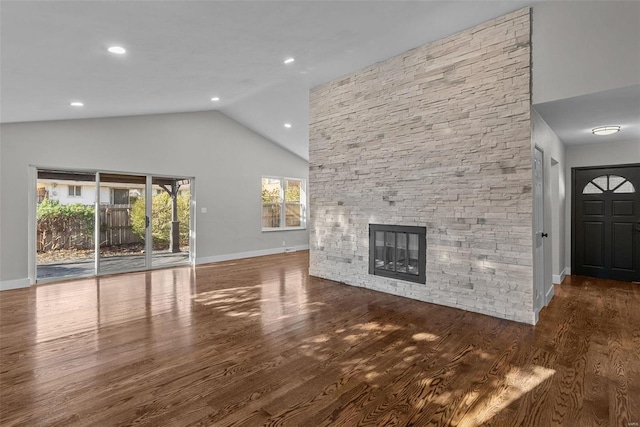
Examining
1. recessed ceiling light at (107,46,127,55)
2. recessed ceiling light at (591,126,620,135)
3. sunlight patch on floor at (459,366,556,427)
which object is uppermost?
recessed ceiling light at (107,46,127,55)

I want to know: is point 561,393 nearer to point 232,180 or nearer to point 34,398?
point 34,398

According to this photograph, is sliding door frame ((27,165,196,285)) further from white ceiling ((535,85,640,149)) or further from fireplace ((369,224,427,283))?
white ceiling ((535,85,640,149))

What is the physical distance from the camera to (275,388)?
229 cm

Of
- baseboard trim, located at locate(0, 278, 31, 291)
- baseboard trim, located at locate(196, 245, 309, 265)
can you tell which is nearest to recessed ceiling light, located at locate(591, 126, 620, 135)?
baseboard trim, located at locate(196, 245, 309, 265)

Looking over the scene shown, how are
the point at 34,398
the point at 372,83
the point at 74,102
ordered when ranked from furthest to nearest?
the point at 372,83, the point at 74,102, the point at 34,398

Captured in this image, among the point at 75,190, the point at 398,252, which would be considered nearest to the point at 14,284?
the point at 75,190

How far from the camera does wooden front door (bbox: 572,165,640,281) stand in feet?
17.3

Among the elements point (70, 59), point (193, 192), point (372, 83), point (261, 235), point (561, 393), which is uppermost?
point (372, 83)

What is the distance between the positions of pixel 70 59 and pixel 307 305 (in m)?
3.59

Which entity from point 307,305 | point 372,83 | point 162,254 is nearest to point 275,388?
point 307,305

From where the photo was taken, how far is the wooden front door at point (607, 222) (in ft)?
17.3

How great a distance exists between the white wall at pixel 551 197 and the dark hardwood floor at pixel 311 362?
60 cm

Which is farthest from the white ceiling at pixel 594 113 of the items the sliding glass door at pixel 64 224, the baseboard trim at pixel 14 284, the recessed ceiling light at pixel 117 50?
the baseboard trim at pixel 14 284

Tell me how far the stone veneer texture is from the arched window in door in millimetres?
3270
